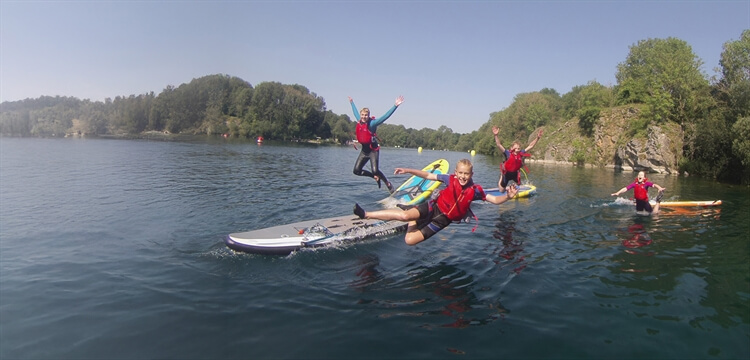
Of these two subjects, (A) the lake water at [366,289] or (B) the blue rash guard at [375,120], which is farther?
(B) the blue rash guard at [375,120]

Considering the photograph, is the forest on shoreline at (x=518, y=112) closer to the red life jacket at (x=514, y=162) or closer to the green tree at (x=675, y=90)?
the green tree at (x=675, y=90)

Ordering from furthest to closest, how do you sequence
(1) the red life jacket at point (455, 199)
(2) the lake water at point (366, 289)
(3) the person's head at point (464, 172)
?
(1) the red life jacket at point (455, 199) → (3) the person's head at point (464, 172) → (2) the lake water at point (366, 289)

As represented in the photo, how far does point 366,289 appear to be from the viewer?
24.8 ft

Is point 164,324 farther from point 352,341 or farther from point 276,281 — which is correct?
point 352,341

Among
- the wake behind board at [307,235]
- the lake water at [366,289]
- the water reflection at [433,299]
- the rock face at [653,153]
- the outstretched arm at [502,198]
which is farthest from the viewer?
the rock face at [653,153]

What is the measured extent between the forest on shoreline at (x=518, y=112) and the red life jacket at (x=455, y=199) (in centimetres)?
3024

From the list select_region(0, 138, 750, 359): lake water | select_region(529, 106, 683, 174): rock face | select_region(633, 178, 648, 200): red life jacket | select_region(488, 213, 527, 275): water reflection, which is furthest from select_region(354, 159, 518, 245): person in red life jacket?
select_region(529, 106, 683, 174): rock face

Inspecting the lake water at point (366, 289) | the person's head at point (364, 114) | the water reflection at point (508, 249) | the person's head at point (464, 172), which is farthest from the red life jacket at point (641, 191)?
the person's head at point (464, 172)

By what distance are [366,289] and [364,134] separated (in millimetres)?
7110

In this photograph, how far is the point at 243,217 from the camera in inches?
529

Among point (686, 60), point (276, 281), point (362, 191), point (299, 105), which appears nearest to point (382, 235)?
point (276, 281)

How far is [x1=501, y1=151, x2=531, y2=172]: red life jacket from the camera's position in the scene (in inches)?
553

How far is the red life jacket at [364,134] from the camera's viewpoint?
1349 cm

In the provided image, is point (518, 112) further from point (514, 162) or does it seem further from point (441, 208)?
point (441, 208)
